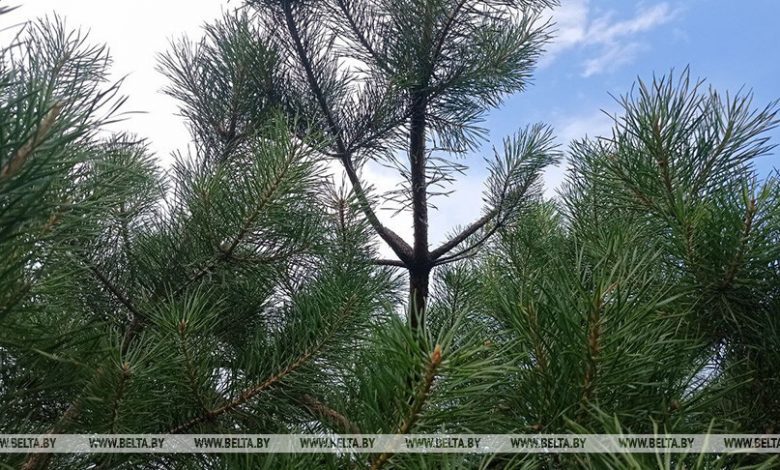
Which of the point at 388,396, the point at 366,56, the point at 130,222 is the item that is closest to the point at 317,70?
the point at 366,56

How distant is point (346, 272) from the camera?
0.58 m

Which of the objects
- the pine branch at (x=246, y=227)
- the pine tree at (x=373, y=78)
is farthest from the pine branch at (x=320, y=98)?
the pine branch at (x=246, y=227)

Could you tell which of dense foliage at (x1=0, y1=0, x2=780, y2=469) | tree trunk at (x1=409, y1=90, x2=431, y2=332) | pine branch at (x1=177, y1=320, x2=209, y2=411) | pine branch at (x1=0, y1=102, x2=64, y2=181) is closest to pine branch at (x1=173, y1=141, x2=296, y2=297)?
dense foliage at (x1=0, y1=0, x2=780, y2=469)

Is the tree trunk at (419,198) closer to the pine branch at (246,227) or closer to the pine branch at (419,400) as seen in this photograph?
the pine branch at (246,227)

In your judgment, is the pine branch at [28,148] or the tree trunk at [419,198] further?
the tree trunk at [419,198]

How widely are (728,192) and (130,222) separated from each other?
60 centimetres

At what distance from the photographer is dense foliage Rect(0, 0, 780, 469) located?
0.85 ft

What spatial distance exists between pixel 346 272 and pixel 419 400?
0.35 metres

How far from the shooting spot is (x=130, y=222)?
68 cm

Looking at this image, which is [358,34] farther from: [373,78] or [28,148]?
[28,148]

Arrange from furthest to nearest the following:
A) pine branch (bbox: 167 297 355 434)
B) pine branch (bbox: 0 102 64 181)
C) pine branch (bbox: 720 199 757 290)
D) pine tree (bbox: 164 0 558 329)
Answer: pine tree (bbox: 164 0 558 329) → pine branch (bbox: 167 297 355 434) → pine branch (bbox: 720 199 757 290) → pine branch (bbox: 0 102 64 181)

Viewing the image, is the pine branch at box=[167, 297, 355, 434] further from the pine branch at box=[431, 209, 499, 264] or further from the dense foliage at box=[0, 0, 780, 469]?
the pine branch at box=[431, 209, 499, 264]

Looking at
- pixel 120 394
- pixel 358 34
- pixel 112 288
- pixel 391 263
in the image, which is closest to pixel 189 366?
pixel 120 394

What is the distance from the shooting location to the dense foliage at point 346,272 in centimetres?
26
